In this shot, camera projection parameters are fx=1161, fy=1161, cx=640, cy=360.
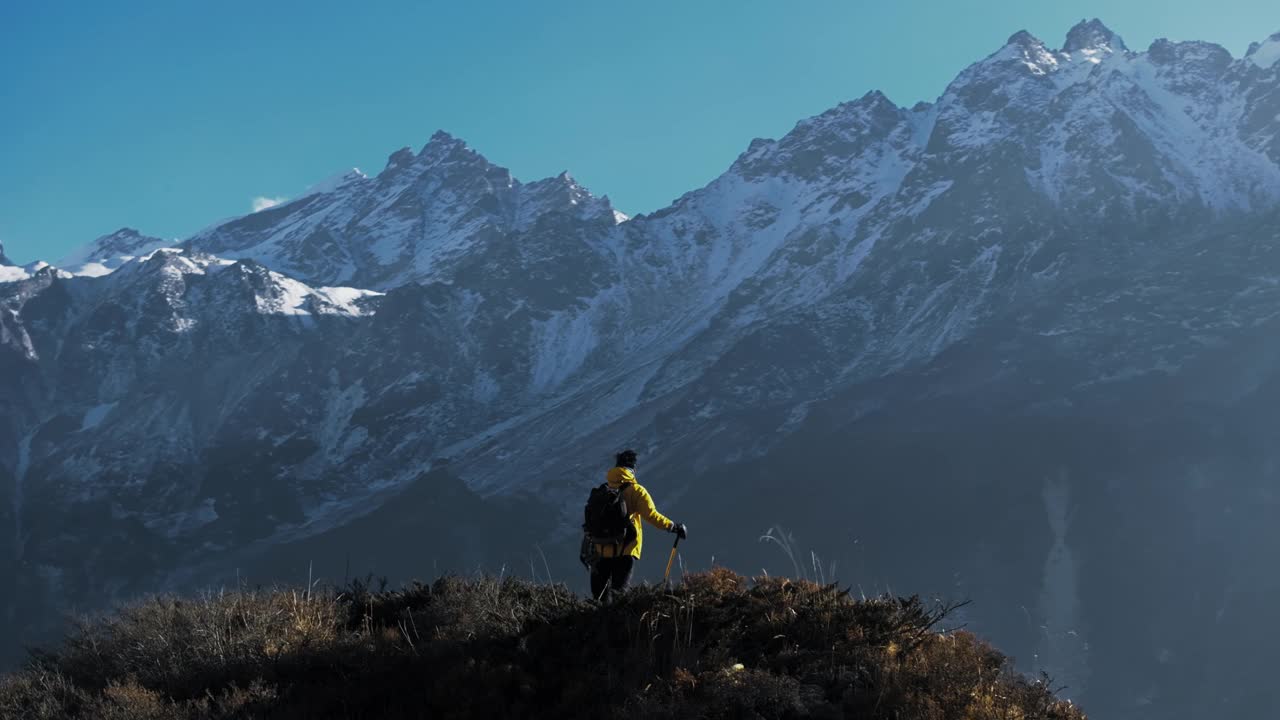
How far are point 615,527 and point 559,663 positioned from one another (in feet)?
8.26

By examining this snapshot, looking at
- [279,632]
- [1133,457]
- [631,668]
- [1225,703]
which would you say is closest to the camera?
[631,668]

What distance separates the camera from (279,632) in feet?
34.8

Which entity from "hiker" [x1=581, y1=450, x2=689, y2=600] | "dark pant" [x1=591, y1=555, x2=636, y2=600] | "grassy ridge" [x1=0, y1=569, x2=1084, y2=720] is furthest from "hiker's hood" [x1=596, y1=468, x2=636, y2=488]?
"grassy ridge" [x1=0, y1=569, x2=1084, y2=720]

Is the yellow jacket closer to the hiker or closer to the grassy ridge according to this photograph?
the hiker

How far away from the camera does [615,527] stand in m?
11.8

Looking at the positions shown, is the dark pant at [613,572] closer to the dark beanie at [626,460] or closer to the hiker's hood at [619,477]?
the hiker's hood at [619,477]

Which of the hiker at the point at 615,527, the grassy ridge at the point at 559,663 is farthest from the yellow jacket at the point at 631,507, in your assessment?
the grassy ridge at the point at 559,663

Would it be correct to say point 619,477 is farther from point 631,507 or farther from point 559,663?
point 559,663

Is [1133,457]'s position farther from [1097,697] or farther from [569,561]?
[569,561]

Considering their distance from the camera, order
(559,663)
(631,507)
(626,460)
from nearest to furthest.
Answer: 1. (559,663)
2. (631,507)
3. (626,460)

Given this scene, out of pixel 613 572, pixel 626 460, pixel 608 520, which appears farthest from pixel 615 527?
pixel 626 460

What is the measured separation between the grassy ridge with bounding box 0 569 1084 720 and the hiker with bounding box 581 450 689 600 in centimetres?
69

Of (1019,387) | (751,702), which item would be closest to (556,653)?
(751,702)

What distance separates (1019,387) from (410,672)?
182 m
